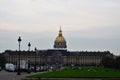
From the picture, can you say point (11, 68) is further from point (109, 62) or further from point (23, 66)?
point (109, 62)

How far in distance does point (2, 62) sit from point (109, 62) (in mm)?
33146

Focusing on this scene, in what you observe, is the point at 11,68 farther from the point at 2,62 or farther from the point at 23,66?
the point at 2,62

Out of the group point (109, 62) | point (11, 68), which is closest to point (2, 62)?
point (109, 62)

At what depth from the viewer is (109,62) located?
13562cm

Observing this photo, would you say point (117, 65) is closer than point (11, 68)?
No

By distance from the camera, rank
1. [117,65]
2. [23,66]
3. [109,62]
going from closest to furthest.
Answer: [23,66]
[117,65]
[109,62]

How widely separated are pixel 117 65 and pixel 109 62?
601 inches

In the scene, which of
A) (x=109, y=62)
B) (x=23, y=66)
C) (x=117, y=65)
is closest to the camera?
(x=23, y=66)

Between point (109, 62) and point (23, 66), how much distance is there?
5912cm

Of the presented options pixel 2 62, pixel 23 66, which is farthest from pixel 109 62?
pixel 23 66

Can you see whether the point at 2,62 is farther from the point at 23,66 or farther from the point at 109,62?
the point at 23,66

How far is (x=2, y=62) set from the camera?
457 ft

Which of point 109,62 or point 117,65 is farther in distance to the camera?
point 109,62

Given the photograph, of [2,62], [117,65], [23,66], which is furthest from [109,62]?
[23,66]
